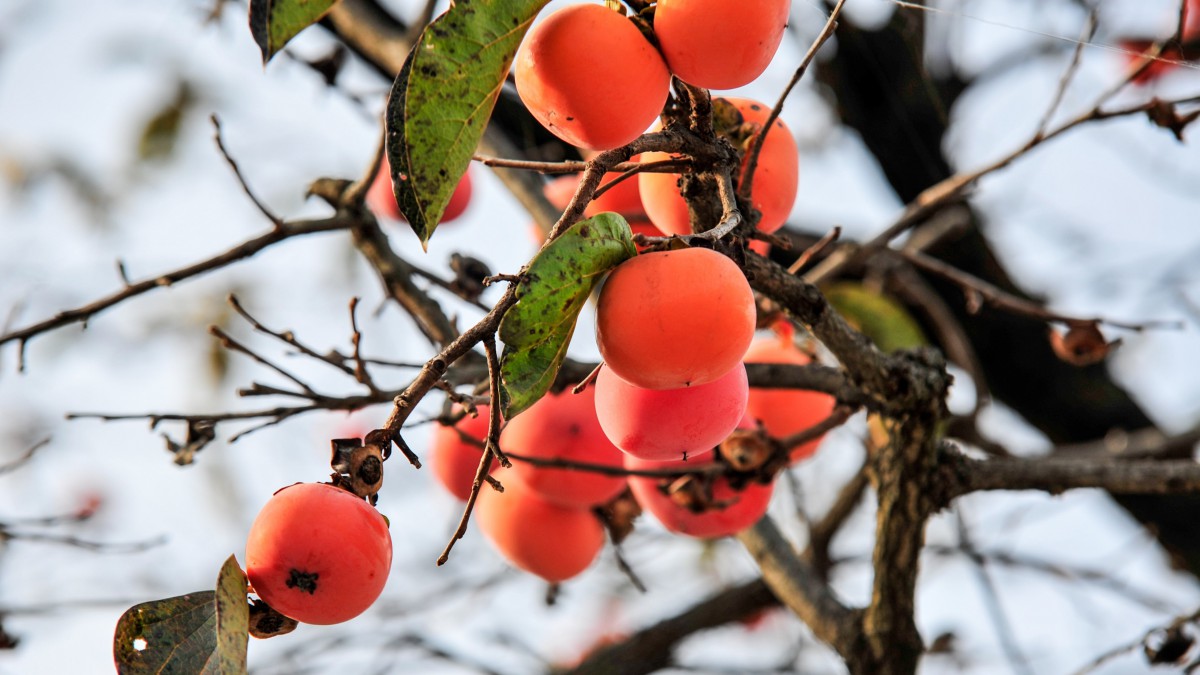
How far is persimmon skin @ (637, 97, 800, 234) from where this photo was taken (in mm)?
1086

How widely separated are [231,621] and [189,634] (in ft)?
0.19

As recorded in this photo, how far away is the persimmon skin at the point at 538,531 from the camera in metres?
1.59

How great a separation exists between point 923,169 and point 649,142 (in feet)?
5.91

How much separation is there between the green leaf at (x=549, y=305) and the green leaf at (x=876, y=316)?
1.25 meters

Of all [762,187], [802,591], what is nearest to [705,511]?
[802,591]

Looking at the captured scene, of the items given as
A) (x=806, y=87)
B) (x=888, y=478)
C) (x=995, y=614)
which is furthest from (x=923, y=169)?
(x=888, y=478)

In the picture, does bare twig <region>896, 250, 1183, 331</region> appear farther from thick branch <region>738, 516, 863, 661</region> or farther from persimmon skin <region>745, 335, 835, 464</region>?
thick branch <region>738, 516, 863, 661</region>

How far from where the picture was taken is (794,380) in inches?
53.1

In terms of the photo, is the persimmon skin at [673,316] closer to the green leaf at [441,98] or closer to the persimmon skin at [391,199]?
the green leaf at [441,98]

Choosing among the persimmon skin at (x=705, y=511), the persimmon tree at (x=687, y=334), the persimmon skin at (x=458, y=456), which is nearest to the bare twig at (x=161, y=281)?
→ the persimmon tree at (x=687, y=334)

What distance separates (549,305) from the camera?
0.78 m

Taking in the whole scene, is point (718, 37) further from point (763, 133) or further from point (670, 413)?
point (670, 413)

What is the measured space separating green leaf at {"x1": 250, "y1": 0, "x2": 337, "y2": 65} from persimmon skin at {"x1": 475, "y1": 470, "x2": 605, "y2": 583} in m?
0.93

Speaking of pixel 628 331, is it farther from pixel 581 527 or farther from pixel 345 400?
pixel 581 527
